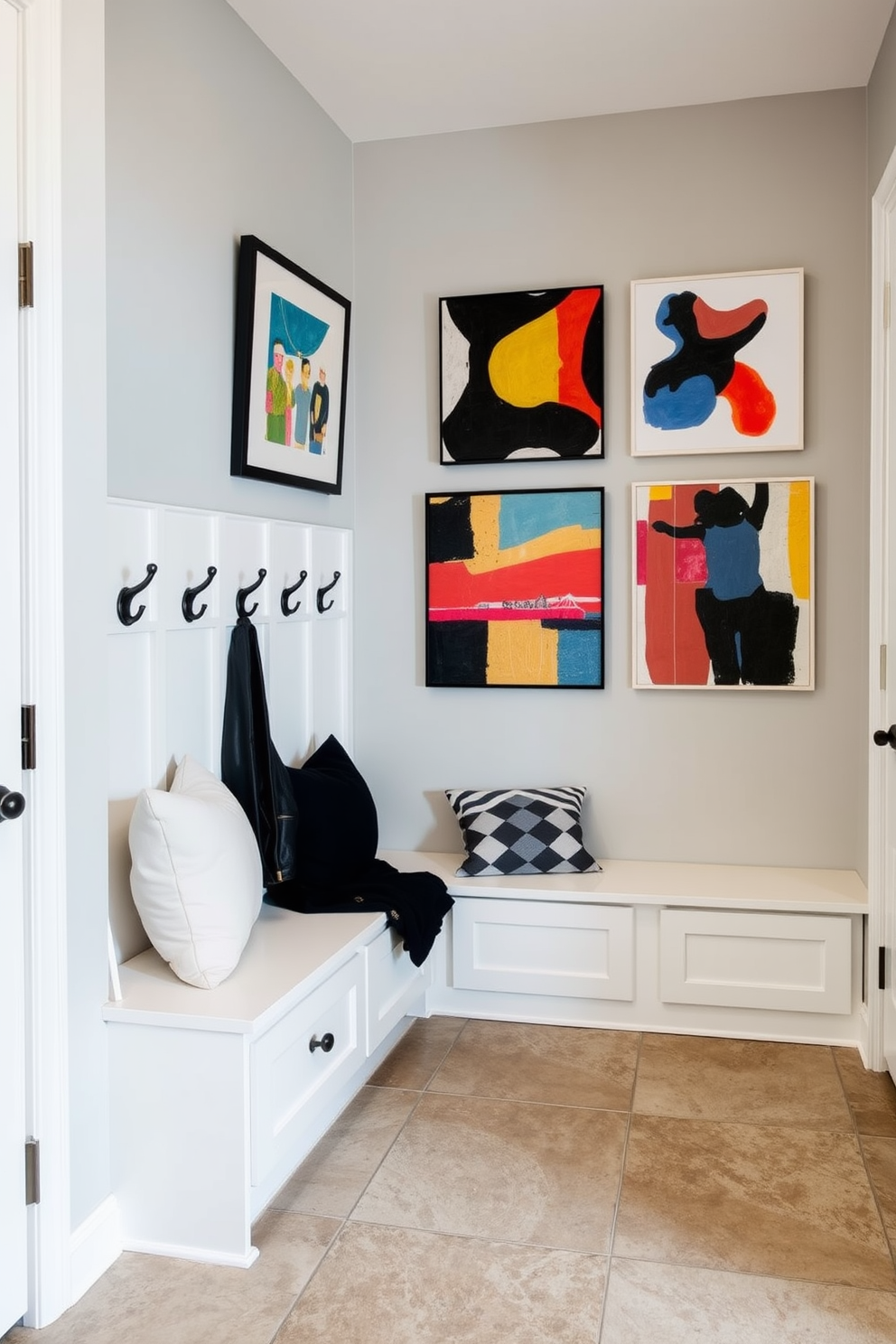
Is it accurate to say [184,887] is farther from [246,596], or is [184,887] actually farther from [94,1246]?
[246,596]

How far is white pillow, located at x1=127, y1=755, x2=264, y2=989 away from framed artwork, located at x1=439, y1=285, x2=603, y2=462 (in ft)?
5.49

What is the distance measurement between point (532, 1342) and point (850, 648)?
2.12 metres

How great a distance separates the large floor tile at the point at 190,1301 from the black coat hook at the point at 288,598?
1570 millimetres

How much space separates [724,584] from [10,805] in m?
2.19

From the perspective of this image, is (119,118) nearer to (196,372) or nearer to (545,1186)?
(196,372)

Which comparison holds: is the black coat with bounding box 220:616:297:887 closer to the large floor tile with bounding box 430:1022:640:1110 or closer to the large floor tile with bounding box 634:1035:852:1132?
the large floor tile with bounding box 430:1022:640:1110

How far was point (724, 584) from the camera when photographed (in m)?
3.29

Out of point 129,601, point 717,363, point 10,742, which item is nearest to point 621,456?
point 717,363

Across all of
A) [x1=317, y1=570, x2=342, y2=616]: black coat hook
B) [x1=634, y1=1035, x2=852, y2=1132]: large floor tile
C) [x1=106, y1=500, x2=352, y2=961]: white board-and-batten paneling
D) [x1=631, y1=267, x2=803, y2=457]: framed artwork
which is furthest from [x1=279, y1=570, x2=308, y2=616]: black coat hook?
[x1=634, y1=1035, x2=852, y2=1132]: large floor tile

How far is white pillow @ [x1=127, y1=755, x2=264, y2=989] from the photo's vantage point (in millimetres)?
2166

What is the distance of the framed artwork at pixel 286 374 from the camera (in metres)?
2.73

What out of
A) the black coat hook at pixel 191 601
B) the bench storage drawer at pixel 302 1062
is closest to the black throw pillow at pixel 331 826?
the bench storage drawer at pixel 302 1062

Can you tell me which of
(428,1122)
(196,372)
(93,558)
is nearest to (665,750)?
(428,1122)

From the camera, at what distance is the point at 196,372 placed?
2562 millimetres
